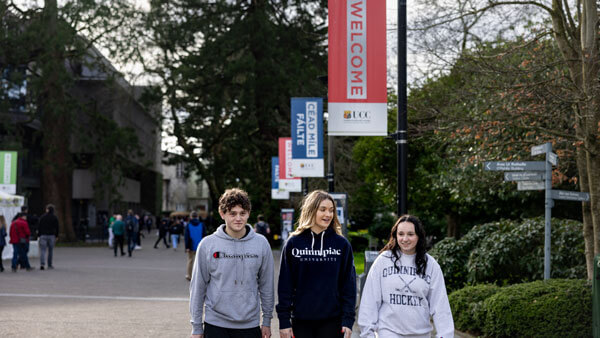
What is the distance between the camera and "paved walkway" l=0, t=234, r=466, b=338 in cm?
1049

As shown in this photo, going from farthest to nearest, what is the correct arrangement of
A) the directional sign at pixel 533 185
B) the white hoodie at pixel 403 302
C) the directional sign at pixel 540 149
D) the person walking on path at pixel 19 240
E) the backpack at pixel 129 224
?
1. the backpack at pixel 129 224
2. the person walking on path at pixel 19 240
3. the directional sign at pixel 533 185
4. the directional sign at pixel 540 149
5. the white hoodie at pixel 403 302

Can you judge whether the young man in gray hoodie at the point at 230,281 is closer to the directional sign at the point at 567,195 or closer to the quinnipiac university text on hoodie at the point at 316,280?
the quinnipiac university text on hoodie at the point at 316,280

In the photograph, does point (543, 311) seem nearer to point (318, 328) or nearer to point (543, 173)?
point (543, 173)

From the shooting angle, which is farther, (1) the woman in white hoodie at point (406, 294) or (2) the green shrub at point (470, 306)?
(2) the green shrub at point (470, 306)

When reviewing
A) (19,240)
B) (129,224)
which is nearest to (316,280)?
(19,240)

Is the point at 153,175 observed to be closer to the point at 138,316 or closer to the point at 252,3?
the point at 252,3

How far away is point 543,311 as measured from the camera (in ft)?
28.7

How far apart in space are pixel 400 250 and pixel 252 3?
3889 centimetres

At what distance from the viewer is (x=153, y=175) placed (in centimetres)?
8525

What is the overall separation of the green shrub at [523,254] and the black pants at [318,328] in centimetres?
785

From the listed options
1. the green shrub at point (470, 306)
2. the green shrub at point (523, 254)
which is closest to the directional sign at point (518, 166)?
the green shrub at point (470, 306)

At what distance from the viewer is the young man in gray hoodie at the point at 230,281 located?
17.3 ft

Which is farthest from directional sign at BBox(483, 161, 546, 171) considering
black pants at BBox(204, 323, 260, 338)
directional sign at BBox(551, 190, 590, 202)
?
black pants at BBox(204, 323, 260, 338)

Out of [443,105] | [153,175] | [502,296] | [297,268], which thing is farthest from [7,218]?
[153,175]
